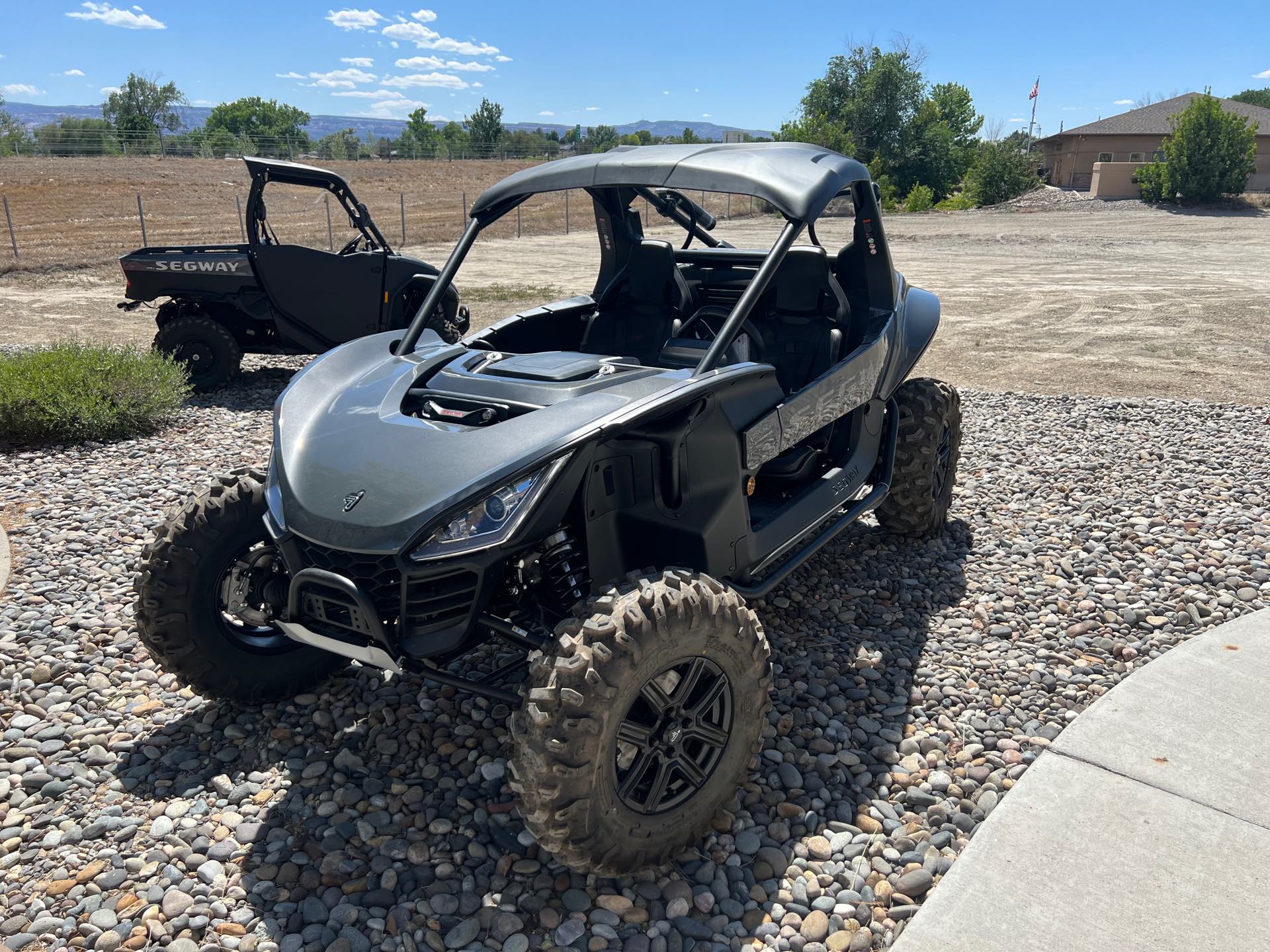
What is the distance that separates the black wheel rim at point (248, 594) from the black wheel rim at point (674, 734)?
1.33 m

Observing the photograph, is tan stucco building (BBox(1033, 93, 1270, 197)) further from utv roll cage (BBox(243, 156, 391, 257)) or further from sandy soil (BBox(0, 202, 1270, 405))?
utv roll cage (BBox(243, 156, 391, 257))

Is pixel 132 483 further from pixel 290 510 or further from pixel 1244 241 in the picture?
pixel 1244 241

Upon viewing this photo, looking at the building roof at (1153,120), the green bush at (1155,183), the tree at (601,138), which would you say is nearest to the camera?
the green bush at (1155,183)

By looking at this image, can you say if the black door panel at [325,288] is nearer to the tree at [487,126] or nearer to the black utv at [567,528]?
the black utv at [567,528]

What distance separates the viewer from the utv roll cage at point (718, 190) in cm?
334

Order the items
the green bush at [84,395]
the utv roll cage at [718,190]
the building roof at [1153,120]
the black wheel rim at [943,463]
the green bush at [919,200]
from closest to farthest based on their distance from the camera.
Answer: the utv roll cage at [718,190] < the black wheel rim at [943,463] < the green bush at [84,395] < the green bush at [919,200] < the building roof at [1153,120]

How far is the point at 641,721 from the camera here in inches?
108

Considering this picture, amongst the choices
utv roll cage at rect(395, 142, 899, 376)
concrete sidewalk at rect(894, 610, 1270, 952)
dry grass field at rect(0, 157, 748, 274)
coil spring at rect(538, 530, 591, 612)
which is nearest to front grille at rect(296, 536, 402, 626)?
coil spring at rect(538, 530, 591, 612)

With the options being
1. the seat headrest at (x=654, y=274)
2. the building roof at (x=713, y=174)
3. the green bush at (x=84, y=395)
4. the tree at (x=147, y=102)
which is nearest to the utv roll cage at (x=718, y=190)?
the building roof at (x=713, y=174)

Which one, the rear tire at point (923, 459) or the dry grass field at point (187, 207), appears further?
the dry grass field at point (187, 207)

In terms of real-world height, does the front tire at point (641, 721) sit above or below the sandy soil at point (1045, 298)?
below

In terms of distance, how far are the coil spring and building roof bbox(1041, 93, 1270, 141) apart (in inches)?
2137

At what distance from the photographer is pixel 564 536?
2.93m

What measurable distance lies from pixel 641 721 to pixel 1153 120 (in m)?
58.5
